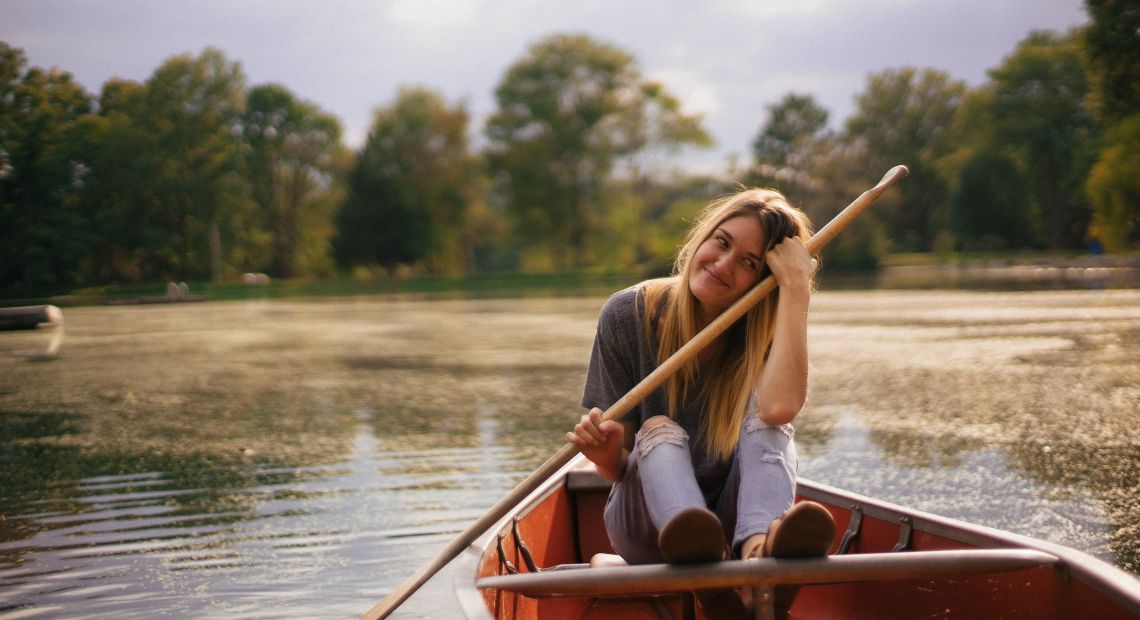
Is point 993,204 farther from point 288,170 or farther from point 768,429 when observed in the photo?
point 768,429

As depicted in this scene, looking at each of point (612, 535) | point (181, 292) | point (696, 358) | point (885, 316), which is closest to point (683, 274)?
Result: point (696, 358)

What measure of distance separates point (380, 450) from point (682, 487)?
4.75 meters

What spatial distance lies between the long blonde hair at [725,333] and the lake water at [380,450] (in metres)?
1.45

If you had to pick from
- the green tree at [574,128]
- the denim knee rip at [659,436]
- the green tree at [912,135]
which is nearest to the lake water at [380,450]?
the denim knee rip at [659,436]

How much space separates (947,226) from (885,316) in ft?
138

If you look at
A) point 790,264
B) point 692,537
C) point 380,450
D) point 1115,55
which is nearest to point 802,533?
point 692,537

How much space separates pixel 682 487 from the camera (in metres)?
2.32

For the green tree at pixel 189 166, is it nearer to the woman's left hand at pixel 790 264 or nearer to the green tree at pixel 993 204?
the woman's left hand at pixel 790 264

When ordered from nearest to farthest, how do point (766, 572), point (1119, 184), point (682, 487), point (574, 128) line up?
point (766, 572) < point (682, 487) < point (1119, 184) < point (574, 128)

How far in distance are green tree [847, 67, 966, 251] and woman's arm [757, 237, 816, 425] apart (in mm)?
60734

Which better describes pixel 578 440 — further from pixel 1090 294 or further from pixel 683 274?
pixel 1090 294

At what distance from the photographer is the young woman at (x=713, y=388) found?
7.86ft

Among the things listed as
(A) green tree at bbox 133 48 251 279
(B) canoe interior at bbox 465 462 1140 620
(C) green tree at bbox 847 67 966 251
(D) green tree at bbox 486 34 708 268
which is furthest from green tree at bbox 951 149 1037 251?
(B) canoe interior at bbox 465 462 1140 620

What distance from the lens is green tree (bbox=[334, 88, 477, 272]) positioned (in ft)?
164
